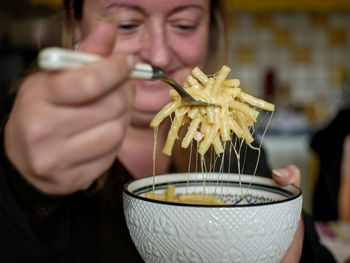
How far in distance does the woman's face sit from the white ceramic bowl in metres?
0.34

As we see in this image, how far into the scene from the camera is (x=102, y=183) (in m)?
0.62

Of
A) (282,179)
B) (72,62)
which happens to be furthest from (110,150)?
(282,179)

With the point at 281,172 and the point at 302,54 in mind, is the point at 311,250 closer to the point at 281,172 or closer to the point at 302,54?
the point at 281,172

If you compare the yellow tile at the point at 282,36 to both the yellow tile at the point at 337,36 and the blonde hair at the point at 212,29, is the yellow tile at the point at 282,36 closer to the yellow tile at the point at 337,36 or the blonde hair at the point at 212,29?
the yellow tile at the point at 337,36

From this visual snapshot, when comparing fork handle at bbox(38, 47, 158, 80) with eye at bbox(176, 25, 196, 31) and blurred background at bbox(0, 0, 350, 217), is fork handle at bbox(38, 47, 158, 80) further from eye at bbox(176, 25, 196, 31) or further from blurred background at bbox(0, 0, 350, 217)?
blurred background at bbox(0, 0, 350, 217)

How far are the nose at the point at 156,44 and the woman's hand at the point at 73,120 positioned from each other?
332 millimetres

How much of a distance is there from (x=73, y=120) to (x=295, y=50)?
8.44 ft

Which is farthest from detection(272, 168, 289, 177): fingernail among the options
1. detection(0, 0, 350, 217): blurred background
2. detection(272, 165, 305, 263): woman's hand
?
detection(0, 0, 350, 217): blurred background

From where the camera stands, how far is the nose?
65 centimetres

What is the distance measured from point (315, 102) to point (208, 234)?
2419mm

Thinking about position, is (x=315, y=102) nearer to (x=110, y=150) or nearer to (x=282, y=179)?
(x=282, y=179)

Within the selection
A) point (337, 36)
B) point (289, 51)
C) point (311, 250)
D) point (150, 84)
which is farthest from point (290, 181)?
point (337, 36)

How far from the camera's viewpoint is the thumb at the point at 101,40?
1.02 ft

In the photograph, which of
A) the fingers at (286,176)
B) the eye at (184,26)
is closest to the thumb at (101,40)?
the fingers at (286,176)
